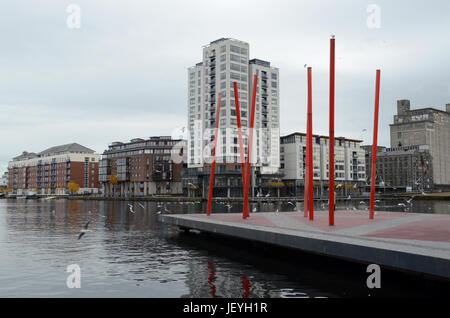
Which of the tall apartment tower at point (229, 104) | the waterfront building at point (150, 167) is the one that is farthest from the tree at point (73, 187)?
the tall apartment tower at point (229, 104)

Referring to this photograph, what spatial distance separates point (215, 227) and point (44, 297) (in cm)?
1408

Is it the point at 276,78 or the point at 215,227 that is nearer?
the point at 215,227

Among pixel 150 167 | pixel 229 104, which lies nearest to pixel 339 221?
pixel 229 104

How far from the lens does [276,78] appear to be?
13112cm

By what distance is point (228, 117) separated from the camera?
116m

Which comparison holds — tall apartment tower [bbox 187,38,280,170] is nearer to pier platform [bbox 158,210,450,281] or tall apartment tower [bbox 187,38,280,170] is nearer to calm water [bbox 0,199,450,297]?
calm water [bbox 0,199,450,297]

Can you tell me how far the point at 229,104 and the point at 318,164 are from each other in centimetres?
4294

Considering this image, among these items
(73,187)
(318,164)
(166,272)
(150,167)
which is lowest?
(73,187)

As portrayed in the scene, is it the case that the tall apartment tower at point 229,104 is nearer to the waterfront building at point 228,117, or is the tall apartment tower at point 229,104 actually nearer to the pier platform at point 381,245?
the waterfront building at point 228,117

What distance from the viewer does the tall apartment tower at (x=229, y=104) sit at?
383 feet

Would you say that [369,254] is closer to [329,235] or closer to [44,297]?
[329,235]

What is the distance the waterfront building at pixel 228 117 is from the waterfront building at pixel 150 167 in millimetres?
23650

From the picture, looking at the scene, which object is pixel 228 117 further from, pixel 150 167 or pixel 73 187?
pixel 73 187
